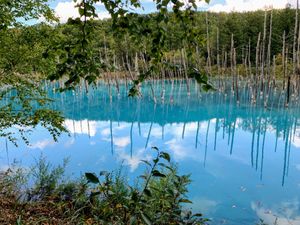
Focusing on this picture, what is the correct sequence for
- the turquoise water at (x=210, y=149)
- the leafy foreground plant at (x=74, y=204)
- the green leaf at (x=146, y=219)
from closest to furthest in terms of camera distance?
the green leaf at (x=146, y=219) < the leafy foreground plant at (x=74, y=204) < the turquoise water at (x=210, y=149)

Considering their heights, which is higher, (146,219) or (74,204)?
(146,219)

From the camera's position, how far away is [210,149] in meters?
15.6

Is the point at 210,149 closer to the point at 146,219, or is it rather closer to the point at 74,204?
the point at 74,204

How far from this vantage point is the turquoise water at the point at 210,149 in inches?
359

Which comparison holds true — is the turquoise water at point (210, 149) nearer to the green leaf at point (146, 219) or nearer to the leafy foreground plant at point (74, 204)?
the leafy foreground plant at point (74, 204)

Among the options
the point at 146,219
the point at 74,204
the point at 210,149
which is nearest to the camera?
the point at 146,219

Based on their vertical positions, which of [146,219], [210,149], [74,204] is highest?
[146,219]

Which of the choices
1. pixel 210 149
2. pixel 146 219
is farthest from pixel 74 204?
pixel 210 149

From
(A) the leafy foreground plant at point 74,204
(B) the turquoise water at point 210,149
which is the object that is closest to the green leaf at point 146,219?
(A) the leafy foreground plant at point 74,204

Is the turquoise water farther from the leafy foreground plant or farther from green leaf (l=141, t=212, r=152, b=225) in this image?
green leaf (l=141, t=212, r=152, b=225)

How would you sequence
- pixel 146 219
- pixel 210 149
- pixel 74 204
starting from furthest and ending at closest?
pixel 210 149 → pixel 74 204 → pixel 146 219

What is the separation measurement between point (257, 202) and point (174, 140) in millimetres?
8582

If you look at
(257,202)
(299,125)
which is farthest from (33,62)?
(299,125)

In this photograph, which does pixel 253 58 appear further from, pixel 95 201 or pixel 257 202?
pixel 95 201
